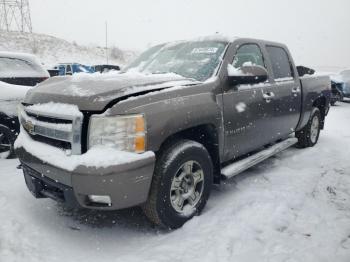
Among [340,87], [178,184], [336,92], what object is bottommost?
[336,92]

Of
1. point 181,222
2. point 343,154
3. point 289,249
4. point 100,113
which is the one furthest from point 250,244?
point 343,154

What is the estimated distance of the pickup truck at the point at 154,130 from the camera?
8.87 feet

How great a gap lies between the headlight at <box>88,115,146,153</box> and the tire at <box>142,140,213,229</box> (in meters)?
0.38

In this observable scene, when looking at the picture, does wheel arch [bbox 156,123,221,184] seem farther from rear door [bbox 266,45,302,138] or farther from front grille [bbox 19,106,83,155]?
rear door [bbox 266,45,302,138]

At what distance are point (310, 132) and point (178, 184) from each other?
150 inches

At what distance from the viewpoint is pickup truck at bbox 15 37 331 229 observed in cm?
270

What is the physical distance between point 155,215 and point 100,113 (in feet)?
3.19

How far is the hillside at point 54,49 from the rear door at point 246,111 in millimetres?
31806

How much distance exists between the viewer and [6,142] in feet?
17.7

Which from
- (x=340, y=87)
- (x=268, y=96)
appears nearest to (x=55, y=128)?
(x=268, y=96)

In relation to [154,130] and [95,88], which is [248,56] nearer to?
[154,130]

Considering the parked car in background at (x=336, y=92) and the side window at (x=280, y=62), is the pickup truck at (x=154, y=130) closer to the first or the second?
the side window at (x=280, y=62)

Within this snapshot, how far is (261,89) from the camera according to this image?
4.29 meters

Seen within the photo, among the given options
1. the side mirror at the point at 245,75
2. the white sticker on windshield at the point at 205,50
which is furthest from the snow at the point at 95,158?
the white sticker on windshield at the point at 205,50
